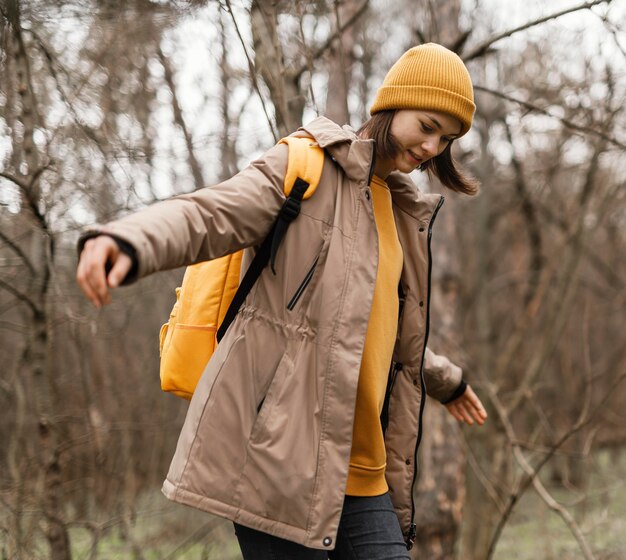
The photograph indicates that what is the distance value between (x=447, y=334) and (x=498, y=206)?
6.20 metres

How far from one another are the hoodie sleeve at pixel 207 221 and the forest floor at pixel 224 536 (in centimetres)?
253

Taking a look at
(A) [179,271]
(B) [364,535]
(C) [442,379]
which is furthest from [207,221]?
(A) [179,271]

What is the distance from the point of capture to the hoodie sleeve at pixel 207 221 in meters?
1.61

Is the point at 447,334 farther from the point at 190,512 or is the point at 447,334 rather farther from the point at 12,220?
the point at 12,220

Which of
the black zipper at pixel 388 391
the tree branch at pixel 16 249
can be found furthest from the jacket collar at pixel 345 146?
the tree branch at pixel 16 249

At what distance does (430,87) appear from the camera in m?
2.25

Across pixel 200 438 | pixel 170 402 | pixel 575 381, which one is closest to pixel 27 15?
pixel 200 438

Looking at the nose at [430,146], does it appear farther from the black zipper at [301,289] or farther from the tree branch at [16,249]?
the tree branch at [16,249]

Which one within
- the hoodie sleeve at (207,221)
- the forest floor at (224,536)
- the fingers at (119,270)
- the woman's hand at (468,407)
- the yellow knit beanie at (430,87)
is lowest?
the forest floor at (224,536)

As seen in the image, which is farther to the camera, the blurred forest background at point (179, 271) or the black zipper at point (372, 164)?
the blurred forest background at point (179, 271)

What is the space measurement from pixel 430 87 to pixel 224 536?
17.5ft

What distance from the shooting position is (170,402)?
8.23 m

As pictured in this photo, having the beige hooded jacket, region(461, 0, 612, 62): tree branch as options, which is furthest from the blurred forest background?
the beige hooded jacket

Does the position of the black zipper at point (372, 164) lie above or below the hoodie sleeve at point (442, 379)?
above
